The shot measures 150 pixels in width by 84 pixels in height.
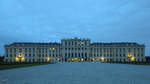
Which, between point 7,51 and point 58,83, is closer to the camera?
point 58,83

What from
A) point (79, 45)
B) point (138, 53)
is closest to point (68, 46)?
point (79, 45)

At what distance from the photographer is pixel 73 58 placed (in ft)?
294

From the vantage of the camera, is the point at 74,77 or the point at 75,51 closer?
the point at 74,77

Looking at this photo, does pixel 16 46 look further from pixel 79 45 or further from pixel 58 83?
pixel 58 83

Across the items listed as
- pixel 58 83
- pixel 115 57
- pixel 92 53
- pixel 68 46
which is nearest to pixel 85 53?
pixel 92 53

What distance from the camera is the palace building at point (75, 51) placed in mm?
89375

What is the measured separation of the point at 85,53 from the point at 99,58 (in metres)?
9.96

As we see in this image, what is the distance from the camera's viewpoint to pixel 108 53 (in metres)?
90.1

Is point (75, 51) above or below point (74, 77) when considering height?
below

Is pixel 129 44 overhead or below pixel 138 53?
overhead

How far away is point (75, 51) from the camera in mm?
90750

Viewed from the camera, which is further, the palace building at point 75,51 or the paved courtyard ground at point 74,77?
the palace building at point 75,51

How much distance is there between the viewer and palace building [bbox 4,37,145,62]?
89.4 m

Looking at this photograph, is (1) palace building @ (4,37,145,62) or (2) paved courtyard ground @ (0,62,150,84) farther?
(1) palace building @ (4,37,145,62)
